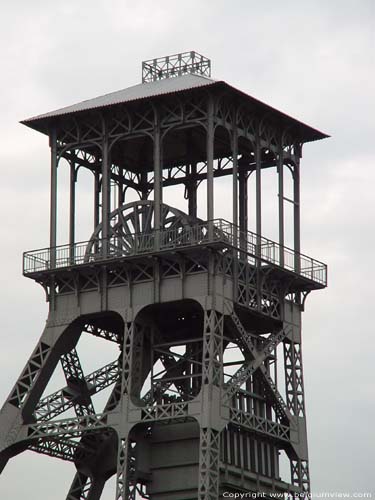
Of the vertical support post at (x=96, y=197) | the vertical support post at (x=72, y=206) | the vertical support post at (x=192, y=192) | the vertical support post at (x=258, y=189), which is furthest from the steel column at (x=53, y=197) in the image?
the vertical support post at (x=258, y=189)

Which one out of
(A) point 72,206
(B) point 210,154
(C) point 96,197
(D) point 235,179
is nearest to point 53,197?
(A) point 72,206

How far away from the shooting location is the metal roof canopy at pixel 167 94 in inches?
4914

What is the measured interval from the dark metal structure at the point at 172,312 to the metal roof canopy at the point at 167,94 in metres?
0.11

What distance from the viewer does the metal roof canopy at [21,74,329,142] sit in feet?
409

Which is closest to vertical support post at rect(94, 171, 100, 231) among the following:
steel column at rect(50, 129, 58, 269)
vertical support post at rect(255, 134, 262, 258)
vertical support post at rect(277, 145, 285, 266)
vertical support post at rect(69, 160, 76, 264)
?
vertical support post at rect(69, 160, 76, 264)

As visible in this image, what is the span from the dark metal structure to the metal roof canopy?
11 centimetres

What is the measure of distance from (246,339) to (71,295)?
7610 mm

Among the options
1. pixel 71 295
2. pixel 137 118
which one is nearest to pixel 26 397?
pixel 71 295

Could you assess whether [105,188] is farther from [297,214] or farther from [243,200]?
[297,214]

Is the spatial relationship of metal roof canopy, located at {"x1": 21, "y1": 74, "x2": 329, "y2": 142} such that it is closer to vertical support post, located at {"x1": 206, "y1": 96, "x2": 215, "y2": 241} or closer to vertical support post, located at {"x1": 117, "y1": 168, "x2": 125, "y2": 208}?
vertical support post, located at {"x1": 206, "y1": 96, "x2": 215, "y2": 241}

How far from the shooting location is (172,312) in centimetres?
12669

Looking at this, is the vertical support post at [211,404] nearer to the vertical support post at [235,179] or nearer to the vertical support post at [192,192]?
the vertical support post at [235,179]

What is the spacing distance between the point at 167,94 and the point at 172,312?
907cm

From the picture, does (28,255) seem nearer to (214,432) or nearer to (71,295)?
(71,295)
